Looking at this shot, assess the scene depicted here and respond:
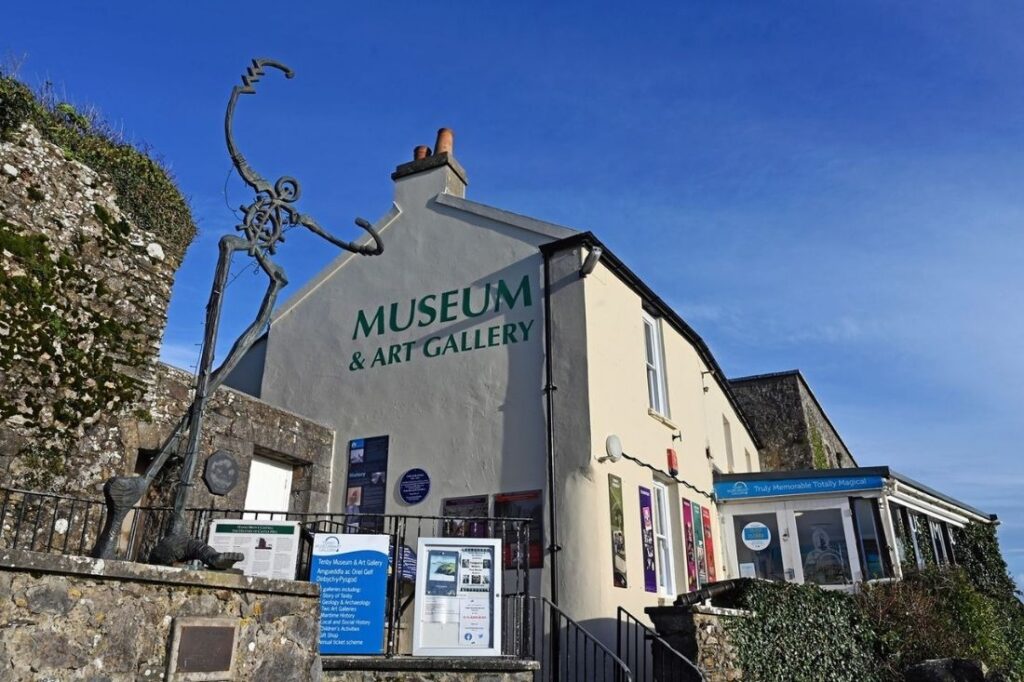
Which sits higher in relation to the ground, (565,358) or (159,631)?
(565,358)

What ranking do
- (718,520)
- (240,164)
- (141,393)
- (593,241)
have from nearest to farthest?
(240,164) → (141,393) → (593,241) → (718,520)

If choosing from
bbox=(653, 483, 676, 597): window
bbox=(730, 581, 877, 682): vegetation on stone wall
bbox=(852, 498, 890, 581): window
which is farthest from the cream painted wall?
bbox=(852, 498, 890, 581): window

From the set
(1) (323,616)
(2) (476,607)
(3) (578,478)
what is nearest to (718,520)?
(3) (578,478)

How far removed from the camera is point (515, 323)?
1143 centimetres

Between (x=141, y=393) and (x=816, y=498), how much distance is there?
1152cm

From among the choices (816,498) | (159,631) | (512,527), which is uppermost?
(816,498)

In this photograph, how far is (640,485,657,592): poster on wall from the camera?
1080 cm

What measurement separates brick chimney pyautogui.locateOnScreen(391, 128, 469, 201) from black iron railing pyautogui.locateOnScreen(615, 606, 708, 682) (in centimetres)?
759

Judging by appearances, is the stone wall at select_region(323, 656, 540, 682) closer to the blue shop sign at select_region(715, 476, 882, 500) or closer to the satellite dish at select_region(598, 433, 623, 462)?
the satellite dish at select_region(598, 433, 623, 462)

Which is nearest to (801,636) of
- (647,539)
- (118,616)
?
(647,539)

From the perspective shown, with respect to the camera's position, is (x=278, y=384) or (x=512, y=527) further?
(x=278, y=384)

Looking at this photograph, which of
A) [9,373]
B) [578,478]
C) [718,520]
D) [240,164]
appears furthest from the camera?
[718,520]

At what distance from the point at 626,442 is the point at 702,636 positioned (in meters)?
3.49

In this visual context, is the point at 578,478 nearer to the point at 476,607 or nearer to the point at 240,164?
the point at 476,607
